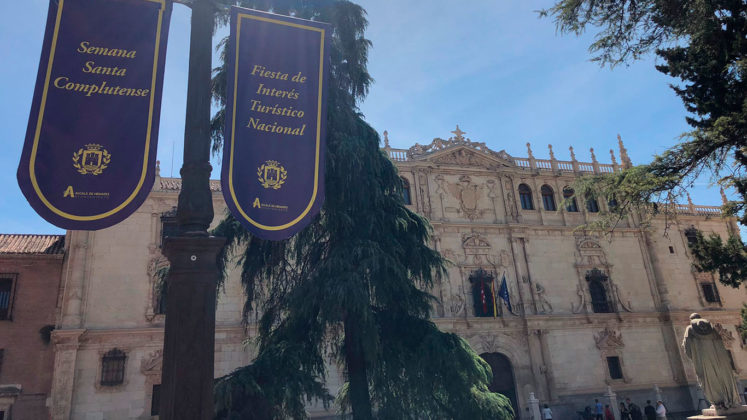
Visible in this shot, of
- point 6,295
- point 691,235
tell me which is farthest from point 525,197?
point 6,295

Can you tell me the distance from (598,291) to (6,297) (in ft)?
93.6

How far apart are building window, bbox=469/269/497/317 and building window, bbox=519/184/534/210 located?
16.9 feet

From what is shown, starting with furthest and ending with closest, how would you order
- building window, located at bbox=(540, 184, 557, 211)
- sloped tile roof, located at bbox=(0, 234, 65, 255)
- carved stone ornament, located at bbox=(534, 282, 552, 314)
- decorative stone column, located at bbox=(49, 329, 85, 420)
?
1. building window, located at bbox=(540, 184, 557, 211)
2. carved stone ornament, located at bbox=(534, 282, 552, 314)
3. sloped tile roof, located at bbox=(0, 234, 65, 255)
4. decorative stone column, located at bbox=(49, 329, 85, 420)

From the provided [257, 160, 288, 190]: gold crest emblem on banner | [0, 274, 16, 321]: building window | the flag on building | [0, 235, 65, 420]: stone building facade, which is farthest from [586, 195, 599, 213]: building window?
[0, 274, 16, 321]: building window

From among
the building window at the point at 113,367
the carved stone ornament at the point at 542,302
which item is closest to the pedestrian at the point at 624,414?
the carved stone ornament at the point at 542,302

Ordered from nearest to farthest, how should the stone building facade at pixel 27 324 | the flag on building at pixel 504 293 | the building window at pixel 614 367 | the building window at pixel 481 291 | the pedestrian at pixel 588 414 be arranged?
the stone building facade at pixel 27 324 → the pedestrian at pixel 588 414 → the flag on building at pixel 504 293 → the building window at pixel 481 291 → the building window at pixel 614 367

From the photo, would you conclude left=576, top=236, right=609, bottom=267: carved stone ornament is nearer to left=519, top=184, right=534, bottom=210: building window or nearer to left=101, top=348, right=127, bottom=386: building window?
left=519, top=184, right=534, bottom=210: building window

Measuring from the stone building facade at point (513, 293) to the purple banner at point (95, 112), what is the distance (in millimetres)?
18086

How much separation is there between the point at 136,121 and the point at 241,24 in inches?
66.5

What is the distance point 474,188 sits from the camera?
2867cm

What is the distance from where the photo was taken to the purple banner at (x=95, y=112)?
16.6 ft

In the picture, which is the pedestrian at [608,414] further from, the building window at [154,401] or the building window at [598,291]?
the building window at [154,401]

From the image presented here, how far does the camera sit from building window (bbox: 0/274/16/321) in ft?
70.2

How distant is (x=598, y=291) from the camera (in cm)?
2886
